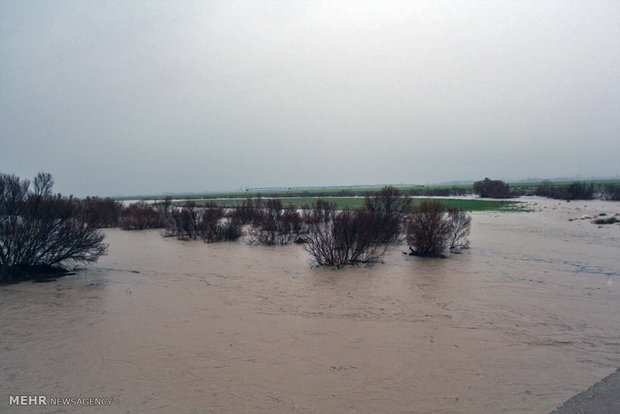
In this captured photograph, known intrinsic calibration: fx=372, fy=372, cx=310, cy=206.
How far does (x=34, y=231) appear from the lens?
11.7 m

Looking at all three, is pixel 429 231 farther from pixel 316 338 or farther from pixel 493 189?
pixel 493 189

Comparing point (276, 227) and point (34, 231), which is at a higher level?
point (34, 231)

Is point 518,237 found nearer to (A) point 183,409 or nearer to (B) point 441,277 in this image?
(B) point 441,277

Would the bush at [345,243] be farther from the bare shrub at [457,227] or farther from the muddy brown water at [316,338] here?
the bare shrub at [457,227]

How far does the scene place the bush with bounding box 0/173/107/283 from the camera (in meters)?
11.4

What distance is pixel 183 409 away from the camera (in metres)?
4.62

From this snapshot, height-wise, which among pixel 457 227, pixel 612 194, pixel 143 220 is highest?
pixel 612 194

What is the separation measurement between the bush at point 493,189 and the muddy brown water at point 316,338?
188ft

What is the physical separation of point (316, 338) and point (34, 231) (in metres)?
10.1

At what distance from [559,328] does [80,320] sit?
390 inches

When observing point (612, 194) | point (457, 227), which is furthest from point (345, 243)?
point (612, 194)

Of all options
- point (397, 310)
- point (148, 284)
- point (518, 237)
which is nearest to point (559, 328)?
point (397, 310)

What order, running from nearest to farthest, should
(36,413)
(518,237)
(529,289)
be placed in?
(36,413), (529,289), (518,237)

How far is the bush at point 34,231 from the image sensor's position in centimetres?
1141
